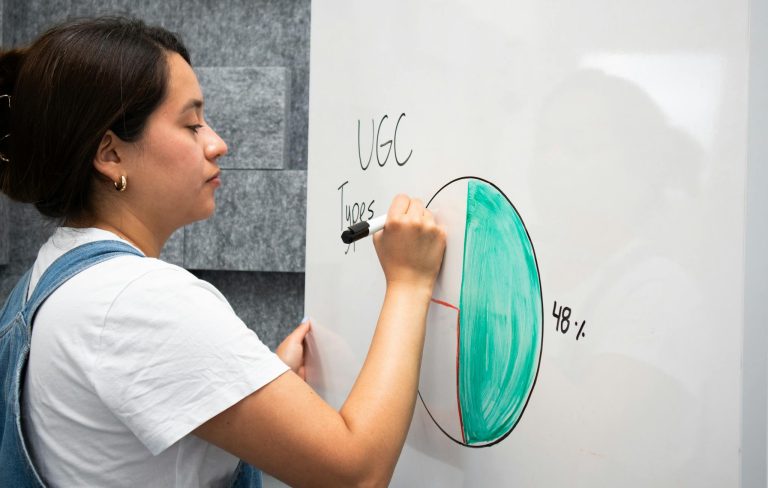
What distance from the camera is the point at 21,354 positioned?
451mm

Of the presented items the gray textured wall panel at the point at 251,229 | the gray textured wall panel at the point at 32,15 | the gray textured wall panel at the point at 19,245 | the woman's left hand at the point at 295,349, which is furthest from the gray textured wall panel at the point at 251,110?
the woman's left hand at the point at 295,349

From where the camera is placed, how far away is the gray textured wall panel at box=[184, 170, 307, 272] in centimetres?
153

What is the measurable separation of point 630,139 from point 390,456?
0.25m

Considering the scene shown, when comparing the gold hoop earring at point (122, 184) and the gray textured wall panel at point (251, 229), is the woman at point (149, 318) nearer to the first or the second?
the gold hoop earring at point (122, 184)

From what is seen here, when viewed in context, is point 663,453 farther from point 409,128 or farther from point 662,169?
point 409,128

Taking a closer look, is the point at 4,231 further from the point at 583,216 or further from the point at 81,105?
the point at 583,216

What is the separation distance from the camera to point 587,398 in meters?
0.38

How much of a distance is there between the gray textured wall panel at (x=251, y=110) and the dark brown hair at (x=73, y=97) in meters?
1.02

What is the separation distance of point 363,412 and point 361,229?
140 millimetres

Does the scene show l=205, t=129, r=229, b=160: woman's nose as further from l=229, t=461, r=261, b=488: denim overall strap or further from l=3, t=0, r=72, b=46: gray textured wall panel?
l=3, t=0, r=72, b=46: gray textured wall panel

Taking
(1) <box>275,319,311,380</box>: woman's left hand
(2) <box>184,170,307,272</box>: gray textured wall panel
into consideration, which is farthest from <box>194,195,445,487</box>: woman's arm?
(2) <box>184,170,307,272</box>: gray textured wall panel

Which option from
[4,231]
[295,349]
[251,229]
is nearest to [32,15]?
[4,231]

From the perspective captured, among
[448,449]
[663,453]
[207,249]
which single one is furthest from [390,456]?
[207,249]

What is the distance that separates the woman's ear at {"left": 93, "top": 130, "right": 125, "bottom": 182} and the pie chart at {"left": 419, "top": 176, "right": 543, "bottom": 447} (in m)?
0.24
